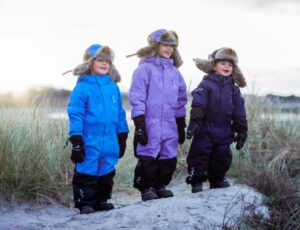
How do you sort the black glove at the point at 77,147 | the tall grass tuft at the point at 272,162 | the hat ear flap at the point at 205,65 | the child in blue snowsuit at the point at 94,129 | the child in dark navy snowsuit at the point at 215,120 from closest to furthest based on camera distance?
the black glove at the point at 77,147 → the child in blue snowsuit at the point at 94,129 → the tall grass tuft at the point at 272,162 → the child in dark navy snowsuit at the point at 215,120 → the hat ear flap at the point at 205,65

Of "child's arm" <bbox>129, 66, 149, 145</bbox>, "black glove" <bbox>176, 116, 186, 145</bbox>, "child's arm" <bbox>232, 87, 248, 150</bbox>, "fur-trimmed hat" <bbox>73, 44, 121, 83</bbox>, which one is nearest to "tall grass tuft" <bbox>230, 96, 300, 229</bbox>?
"child's arm" <bbox>232, 87, 248, 150</bbox>

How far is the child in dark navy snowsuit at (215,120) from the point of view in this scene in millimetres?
5980

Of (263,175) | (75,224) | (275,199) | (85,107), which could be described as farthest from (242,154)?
(75,224)

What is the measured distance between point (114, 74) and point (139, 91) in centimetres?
32

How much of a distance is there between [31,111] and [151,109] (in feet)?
8.19

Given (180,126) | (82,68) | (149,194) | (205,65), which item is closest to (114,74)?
(82,68)

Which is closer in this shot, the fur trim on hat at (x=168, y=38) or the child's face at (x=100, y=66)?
the child's face at (x=100, y=66)

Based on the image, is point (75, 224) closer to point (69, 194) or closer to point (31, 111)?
point (69, 194)

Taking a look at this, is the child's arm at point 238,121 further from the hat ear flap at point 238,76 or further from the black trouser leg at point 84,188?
the black trouser leg at point 84,188

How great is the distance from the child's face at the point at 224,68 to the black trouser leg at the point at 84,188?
174cm

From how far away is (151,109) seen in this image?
5852 mm

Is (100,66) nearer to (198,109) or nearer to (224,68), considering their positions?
(198,109)

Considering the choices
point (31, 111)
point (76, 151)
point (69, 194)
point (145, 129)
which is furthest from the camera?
point (31, 111)

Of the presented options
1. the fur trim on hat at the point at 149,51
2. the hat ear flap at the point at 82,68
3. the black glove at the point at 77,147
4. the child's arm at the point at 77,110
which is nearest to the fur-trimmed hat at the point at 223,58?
the fur trim on hat at the point at 149,51
